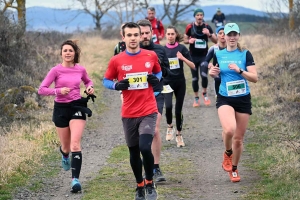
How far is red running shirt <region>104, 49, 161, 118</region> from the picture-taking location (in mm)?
6781

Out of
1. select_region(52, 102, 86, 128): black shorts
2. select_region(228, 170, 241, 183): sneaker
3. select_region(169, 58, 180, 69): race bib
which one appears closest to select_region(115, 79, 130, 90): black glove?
select_region(52, 102, 86, 128): black shorts

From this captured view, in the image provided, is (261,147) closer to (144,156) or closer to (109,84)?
(144,156)

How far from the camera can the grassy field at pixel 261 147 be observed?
7.67 m

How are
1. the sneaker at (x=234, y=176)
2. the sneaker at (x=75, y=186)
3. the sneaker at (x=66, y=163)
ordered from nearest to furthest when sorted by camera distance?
the sneaker at (x=75, y=186), the sneaker at (x=234, y=176), the sneaker at (x=66, y=163)

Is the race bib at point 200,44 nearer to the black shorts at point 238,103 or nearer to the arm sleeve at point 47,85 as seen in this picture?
the black shorts at point 238,103

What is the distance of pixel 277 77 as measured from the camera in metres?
17.0

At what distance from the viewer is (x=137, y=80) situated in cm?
676

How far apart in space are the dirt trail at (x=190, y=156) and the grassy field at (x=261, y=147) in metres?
0.19

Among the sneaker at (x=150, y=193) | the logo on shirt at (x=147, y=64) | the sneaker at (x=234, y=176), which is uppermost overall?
the logo on shirt at (x=147, y=64)

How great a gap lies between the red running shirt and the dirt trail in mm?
1158

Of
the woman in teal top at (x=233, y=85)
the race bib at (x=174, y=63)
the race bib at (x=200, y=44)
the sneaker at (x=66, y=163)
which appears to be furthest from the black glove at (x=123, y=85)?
the race bib at (x=200, y=44)

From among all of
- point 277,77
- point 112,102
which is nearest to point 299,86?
point 277,77

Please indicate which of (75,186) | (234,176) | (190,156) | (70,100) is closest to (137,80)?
(70,100)

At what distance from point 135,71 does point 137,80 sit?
101mm
